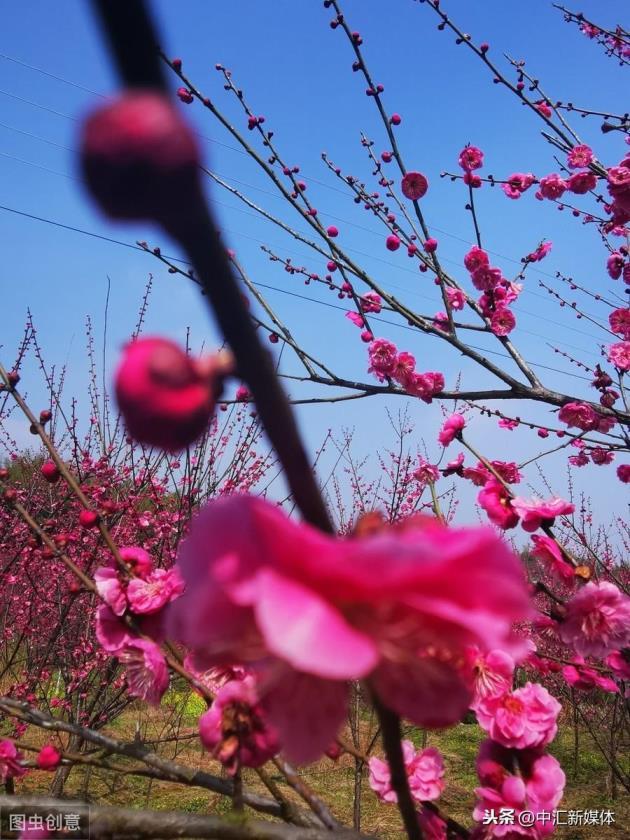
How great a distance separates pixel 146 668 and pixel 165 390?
3.48ft

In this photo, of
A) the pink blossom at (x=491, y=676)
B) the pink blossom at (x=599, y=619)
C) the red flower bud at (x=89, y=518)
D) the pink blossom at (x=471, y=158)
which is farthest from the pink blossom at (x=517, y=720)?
the pink blossom at (x=471, y=158)

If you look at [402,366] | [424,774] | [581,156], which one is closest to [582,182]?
[581,156]

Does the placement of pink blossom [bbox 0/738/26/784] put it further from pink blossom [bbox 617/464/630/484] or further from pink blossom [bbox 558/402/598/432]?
pink blossom [bbox 617/464/630/484]

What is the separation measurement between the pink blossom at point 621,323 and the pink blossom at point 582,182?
877 mm

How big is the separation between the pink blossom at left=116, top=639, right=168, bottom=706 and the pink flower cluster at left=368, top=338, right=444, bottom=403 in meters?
2.36

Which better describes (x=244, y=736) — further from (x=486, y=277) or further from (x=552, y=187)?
(x=552, y=187)

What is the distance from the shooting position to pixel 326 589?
Answer: 35 cm

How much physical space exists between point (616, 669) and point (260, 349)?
1877 mm

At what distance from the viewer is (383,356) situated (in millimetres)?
3426

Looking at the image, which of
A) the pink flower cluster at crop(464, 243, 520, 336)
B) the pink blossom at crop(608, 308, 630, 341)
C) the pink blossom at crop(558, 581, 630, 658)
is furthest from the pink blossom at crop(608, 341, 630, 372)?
the pink blossom at crop(558, 581, 630, 658)

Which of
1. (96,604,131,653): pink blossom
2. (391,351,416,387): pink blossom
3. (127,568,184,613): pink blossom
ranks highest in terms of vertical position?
(391,351,416,387): pink blossom

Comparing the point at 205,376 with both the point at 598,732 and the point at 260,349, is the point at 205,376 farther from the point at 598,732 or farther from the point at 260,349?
the point at 598,732

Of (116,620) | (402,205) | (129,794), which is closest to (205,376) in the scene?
(116,620)

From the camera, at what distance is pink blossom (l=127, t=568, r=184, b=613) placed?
1231mm
